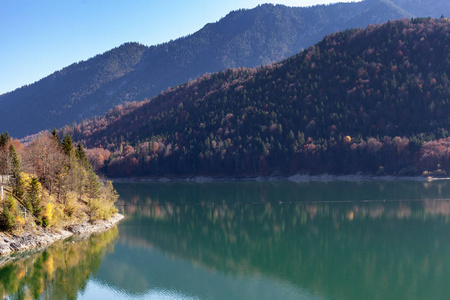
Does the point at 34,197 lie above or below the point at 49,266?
above

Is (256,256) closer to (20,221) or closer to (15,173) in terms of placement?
(20,221)

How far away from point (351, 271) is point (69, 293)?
89.4 feet

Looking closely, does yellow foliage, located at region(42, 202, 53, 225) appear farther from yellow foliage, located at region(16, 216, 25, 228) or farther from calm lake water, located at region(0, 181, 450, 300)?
yellow foliage, located at region(16, 216, 25, 228)

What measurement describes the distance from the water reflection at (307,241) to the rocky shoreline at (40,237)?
4616mm

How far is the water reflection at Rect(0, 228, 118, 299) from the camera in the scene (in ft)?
148

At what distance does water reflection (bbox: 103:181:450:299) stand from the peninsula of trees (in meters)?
7.23

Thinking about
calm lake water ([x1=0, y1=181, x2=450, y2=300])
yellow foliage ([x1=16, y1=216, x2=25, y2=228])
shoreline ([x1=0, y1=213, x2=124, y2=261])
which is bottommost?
calm lake water ([x1=0, y1=181, x2=450, y2=300])

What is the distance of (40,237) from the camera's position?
193 ft

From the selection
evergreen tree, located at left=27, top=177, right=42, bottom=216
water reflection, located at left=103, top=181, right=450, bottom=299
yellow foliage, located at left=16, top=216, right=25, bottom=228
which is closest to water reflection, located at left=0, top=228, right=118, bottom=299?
water reflection, located at left=103, top=181, right=450, bottom=299

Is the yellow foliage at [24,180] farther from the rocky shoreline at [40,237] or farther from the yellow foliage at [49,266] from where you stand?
the yellow foliage at [49,266]

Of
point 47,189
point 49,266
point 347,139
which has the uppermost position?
point 347,139

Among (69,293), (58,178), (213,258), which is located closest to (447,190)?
(213,258)

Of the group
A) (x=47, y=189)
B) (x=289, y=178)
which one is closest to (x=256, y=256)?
(x=47, y=189)

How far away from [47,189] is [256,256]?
3167cm
